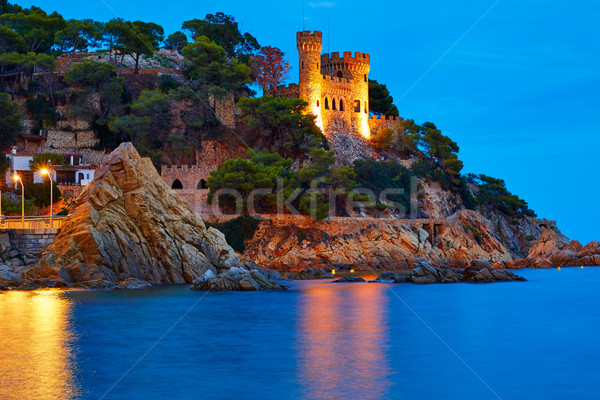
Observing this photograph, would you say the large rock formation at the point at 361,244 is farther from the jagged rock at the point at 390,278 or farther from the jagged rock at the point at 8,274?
the jagged rock at the point at 8,274

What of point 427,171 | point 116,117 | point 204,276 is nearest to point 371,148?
point 427,171

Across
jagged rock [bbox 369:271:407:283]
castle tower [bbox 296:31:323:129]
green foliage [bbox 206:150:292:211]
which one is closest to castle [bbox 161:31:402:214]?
castle tower [bbox 296:31:323:129]

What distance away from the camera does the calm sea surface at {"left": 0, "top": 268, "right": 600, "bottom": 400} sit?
743 inches

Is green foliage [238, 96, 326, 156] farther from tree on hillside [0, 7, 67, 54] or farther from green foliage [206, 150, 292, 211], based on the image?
tree on hillside [0, 7, 67, 54]

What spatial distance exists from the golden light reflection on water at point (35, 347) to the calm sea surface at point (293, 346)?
0.15 ft

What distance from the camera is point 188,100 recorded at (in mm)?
69000

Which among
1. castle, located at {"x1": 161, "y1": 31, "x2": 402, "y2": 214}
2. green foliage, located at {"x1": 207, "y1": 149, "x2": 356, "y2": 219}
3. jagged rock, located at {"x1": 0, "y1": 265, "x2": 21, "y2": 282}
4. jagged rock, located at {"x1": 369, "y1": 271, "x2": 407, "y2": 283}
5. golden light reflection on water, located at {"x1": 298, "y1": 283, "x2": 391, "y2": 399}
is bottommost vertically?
golden light reflection on water, located at {"x1": 298, "y1": 283, "x2": 391, "y2": 399}

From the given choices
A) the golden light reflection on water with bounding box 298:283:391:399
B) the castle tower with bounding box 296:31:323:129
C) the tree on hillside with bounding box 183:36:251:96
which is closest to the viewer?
the golden light reflection on water with bounding box 298:283:391:399

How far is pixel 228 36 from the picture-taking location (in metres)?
81.1

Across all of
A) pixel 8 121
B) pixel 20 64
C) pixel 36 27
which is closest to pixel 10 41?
pixel 20 64

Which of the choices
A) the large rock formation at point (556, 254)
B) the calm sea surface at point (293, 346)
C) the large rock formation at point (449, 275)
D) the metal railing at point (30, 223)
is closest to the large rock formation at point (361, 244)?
the large rock formation at point (556, 254)

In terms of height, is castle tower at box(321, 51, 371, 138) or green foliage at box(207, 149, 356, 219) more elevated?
castle tower at box(321, 51, 371, 138)

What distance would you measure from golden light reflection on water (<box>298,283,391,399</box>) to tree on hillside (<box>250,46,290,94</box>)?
126ft

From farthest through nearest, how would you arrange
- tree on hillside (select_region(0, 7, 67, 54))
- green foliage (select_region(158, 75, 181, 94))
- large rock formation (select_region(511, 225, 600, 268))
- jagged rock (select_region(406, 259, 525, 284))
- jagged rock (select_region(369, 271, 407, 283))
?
tree on hillside (select_region(0, 7, 67, 54)) < green foliage (select_region(158, 75, 181, 94)) < large rock formation (select_region(511, 225, 600, 268)) < jagged rock (select_region(369, 271, 407, 283)) < jagged rock (select_region(406, 259, 525, 284))
